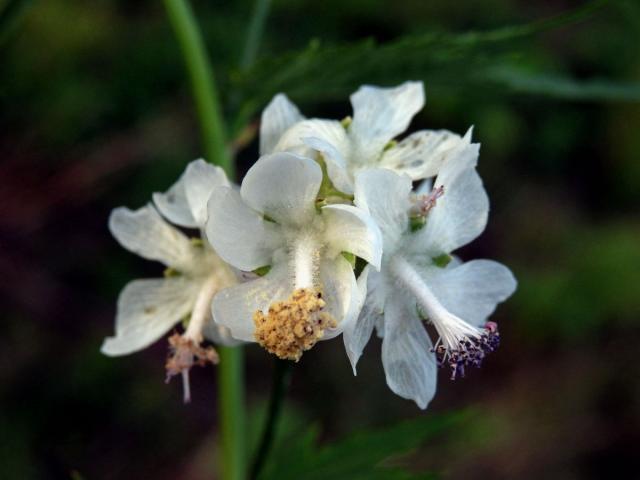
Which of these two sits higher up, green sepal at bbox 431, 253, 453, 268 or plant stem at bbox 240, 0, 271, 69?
plant stem at bbox 240, 0, 271, 69

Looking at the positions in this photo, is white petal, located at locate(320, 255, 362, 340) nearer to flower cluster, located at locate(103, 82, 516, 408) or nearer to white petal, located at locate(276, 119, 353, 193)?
flower cluster, located at locate(103, 82, 516, 408)

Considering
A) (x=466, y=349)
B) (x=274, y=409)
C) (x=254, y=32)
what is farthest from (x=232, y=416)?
(x=254, y=32)

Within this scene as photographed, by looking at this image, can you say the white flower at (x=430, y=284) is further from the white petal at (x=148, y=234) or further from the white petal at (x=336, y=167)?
the white petal at (x=148, y=234)

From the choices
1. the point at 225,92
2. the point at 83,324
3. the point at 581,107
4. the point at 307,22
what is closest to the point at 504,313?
the point at 581,107

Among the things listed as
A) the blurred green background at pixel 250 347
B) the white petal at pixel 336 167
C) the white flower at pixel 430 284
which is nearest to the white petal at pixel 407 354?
the white flower at pixel 430 284

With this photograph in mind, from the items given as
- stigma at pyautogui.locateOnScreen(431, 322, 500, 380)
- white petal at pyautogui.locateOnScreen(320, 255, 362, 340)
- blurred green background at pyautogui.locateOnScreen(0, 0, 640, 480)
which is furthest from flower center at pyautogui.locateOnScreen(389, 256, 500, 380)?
blurred green background at pyautogui.locateOnScreen(0, 0, 640, 480)

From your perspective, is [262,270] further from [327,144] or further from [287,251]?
[327,144]
